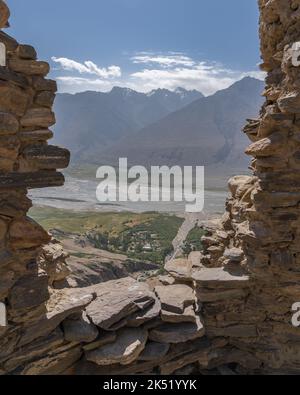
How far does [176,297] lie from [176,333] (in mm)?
913

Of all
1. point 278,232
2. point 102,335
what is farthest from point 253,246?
point 102,335

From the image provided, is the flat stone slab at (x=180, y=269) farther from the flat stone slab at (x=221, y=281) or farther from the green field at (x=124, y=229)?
the green field at (x=124, y=229)

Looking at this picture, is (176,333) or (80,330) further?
(176,333)

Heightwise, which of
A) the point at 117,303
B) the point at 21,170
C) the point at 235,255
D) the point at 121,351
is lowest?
the point at 121,351

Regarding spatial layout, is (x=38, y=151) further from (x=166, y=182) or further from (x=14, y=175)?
(x=166, y=182)

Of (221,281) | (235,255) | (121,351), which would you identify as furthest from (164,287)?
(121,351)

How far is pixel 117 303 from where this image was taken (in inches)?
322

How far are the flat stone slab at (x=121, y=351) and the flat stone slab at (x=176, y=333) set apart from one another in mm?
368

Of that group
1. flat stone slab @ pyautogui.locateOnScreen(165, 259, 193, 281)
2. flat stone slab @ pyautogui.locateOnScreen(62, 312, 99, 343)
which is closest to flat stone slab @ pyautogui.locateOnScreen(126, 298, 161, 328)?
flat stone slab @ pyautogui.locateOnScreen(62, 312, 99, 343)

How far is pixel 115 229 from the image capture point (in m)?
80.9

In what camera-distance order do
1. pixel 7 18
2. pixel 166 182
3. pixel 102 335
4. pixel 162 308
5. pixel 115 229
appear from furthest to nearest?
pixel 166 182, pixel 115 229, pixel 162 308, pixel 102 335, pixel 7 18

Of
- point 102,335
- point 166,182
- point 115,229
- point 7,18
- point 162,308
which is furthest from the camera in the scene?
point 166,182

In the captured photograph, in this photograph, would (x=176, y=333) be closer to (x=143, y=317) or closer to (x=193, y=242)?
(x=143, y=317)
